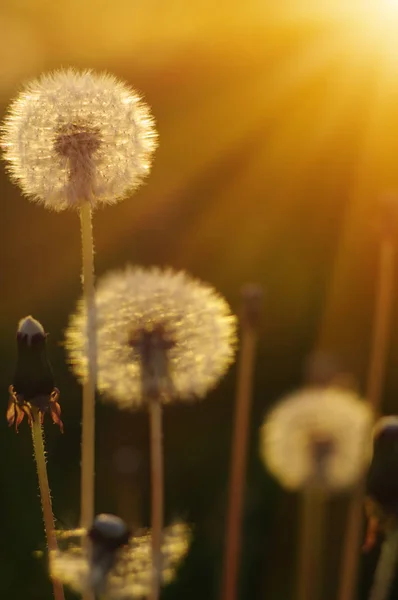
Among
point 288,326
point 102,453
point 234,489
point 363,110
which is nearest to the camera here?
point 234,489

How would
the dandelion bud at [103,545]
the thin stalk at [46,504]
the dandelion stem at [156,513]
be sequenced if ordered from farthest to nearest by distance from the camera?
the thin stalk at [46,504] → the dandelion bud at [103,545] → the dandelion stem at [156,513]

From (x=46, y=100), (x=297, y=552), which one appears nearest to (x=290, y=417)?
(x=46, y=100)

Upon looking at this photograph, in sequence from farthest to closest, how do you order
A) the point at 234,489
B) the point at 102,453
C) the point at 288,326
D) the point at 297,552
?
the point at 288,326 → the point at 102,453 → the point at 297,552 → the point at 234,489

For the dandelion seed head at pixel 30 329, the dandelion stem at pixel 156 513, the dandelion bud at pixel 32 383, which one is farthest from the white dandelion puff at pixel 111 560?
the dandelion seed head at pixel 30 329

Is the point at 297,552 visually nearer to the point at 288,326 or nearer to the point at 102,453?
the point at 102,453

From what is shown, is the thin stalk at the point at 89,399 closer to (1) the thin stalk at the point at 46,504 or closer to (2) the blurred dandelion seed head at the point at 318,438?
(1) the thin stalk at the point at 46,504

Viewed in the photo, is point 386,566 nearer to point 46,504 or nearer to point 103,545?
point 103,545

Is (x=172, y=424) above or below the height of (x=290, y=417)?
below
